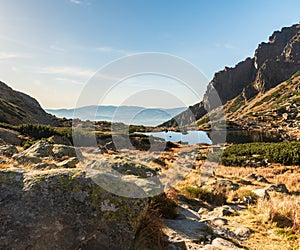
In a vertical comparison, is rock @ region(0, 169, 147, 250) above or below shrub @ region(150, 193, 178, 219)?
above

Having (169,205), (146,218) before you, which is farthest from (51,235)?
(169,205)

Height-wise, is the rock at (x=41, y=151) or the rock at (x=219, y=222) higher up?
the rock at (x=41, y=151)

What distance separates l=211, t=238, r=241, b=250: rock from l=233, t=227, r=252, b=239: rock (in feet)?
3.17

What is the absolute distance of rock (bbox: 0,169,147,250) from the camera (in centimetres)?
335

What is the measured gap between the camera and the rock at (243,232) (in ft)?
20.5

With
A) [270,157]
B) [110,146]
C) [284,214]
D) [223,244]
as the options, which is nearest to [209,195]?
[284,214]

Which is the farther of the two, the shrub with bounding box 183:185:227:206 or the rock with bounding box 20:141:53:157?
the rock with bounding box 20:141:53:157

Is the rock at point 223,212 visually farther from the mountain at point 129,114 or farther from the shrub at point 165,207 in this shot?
the mountain at point 129,114


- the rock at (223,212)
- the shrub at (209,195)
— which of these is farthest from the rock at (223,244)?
the shrub at (209,195)

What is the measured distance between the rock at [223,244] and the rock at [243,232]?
968 mm

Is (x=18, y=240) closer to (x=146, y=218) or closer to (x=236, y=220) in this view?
(x=146, y=218)

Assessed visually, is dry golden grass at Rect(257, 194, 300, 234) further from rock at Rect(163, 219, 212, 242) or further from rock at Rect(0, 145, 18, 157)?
rock at Rect(0, 145, 18, 157)

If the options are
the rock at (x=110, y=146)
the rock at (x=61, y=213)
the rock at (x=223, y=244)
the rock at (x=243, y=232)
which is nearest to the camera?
the rock at (x=61, y=213)

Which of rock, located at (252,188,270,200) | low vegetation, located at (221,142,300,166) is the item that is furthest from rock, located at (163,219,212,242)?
low vegetation, located at (221,142,300,166)
